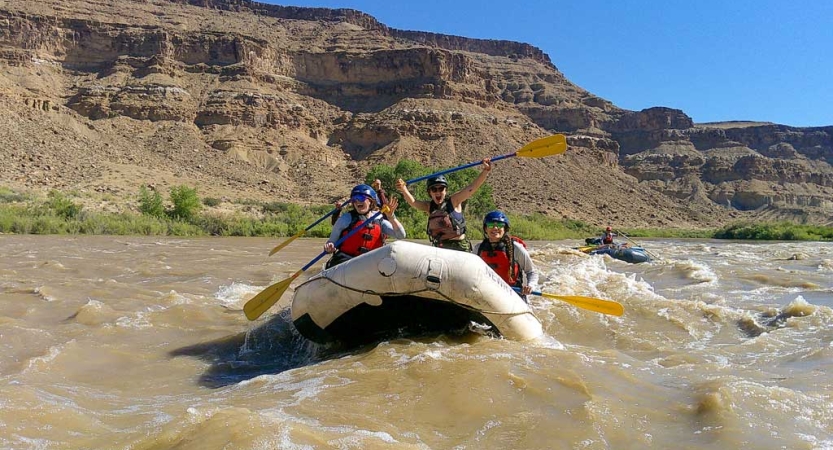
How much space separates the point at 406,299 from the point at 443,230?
0.96 m

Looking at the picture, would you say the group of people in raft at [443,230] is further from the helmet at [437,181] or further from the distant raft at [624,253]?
the distant raft at [624,253]

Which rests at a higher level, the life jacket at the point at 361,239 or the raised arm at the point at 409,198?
the raised arm at the point at 409,198

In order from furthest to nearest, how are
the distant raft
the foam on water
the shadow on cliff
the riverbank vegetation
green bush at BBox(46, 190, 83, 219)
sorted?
green bush at BBox(46, 190, 83, 219) < the riverbank vegetation < the distant raft < the foam on water < the shadow on cliff

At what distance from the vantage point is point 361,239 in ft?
17.4

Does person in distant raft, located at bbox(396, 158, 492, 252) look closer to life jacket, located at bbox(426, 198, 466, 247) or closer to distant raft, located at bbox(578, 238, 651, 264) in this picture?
life jacket, located at bbox(426, 198, 466, 247)

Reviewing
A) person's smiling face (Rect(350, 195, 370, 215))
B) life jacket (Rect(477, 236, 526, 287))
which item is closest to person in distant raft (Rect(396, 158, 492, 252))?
life jacket (Rect(477, 236, 526, 287))

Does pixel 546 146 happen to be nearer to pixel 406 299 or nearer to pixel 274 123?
pixel 406 299

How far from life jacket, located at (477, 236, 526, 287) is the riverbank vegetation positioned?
1315 cm

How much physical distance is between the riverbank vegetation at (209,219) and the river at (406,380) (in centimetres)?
1214

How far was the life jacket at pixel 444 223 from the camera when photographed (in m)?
5.14

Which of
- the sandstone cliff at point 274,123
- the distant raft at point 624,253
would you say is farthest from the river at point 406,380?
the sandstone cliff at point 274,123

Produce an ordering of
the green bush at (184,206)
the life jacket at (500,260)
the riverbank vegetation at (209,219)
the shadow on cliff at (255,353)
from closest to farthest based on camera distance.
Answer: the shadow on cliff at (255,353), the life jacket at (500,260), the riverbank vegetation at (209,219), the green bush at (184,206)

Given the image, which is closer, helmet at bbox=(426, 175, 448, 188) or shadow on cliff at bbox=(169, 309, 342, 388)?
shadow on cliff at bbox=(169, 309, 342, 388)

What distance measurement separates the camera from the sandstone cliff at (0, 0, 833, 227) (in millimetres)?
46844
